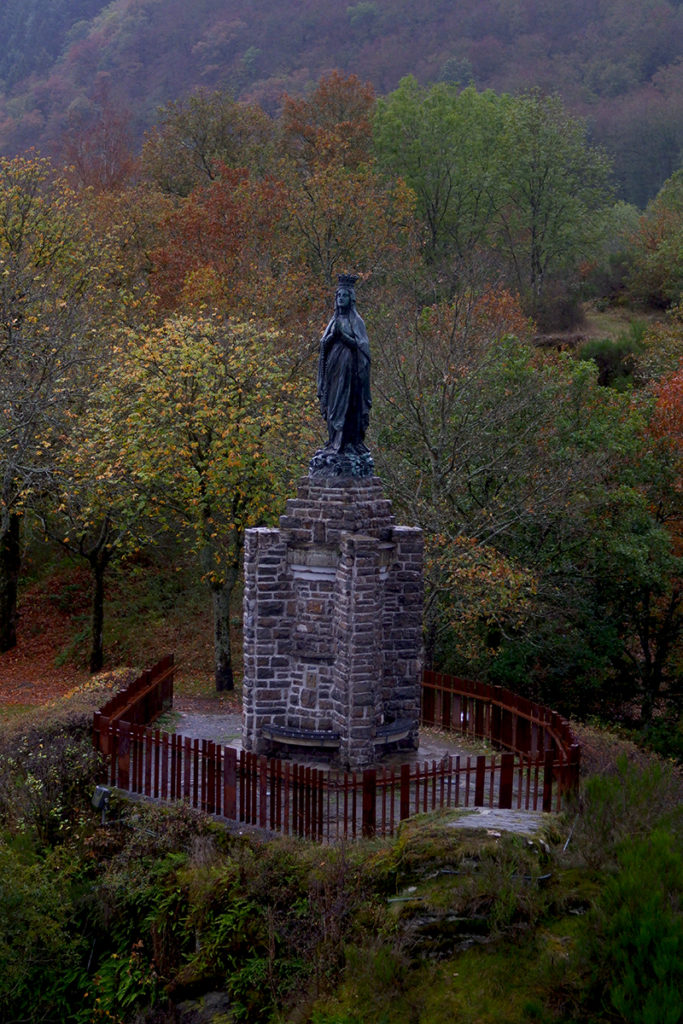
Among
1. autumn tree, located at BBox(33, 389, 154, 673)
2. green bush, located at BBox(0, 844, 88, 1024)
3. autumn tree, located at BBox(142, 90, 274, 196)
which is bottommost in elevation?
green bush, located at BBox(0, 844, 88, 1024)

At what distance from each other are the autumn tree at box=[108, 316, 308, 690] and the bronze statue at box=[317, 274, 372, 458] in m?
4.98

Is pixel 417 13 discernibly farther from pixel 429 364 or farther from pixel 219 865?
pixel 219 865

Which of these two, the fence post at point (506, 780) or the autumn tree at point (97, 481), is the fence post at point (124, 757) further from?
the autumn tree at point (97, 481)

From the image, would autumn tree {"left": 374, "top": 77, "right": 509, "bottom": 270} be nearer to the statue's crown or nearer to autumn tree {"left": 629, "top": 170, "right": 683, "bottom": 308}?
autumn tree {"left": 629, "top": 170, "right": 683, "bottom": 308}

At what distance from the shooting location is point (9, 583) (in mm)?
25125

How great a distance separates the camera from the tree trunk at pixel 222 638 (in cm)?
2088

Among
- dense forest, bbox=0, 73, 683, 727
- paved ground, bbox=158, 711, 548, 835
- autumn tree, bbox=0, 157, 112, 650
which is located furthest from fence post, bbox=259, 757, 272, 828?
autumn tree, bbox=0, 157, 112, 650

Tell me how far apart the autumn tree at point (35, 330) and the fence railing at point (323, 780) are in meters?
8.04

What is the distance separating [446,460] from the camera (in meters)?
20.1

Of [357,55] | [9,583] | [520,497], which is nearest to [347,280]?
[520,497]

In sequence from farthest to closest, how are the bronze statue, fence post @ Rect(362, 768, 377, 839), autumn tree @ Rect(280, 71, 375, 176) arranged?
autumn tree @ Rect(280, 71, 375, 176) → the bronze statue → fence post @ Rect(362, 768, 377, 839)

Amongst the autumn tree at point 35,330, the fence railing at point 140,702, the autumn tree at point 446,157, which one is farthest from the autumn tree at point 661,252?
the fence railing at point 140,702

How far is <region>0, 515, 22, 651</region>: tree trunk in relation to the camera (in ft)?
80.7

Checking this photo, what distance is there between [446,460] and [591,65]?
53148 millimetres
